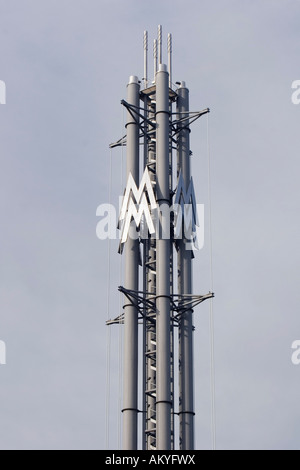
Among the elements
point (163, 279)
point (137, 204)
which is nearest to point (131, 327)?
point (163, 279)

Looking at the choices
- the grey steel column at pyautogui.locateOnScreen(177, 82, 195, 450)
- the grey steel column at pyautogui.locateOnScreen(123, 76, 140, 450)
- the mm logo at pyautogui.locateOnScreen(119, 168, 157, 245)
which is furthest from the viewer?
the mm logo at pyautogui.locateOnScreen(119, 168, 157, 245)

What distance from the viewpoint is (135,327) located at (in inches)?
3172

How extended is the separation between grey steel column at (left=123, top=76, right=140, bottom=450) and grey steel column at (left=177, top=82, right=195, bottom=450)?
305cm

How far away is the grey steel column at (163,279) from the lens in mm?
77312

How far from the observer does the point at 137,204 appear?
83312 mm

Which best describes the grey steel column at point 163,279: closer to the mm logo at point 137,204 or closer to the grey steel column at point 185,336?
the mm logo at point 137,204

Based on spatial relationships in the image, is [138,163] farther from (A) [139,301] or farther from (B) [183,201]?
(A) [139,301]

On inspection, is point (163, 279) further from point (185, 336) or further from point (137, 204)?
point (137, 204)

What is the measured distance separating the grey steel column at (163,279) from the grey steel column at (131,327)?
1.63 meters

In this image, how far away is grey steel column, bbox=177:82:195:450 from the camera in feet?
261

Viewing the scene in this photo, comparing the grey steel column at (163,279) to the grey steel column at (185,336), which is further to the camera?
the grey steel column at (185,336)

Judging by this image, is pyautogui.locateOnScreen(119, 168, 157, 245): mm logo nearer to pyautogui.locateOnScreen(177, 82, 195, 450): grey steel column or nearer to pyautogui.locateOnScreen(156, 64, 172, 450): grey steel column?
pyautogui.locateOnScreen(156, 64, 172, 450): grey steel column

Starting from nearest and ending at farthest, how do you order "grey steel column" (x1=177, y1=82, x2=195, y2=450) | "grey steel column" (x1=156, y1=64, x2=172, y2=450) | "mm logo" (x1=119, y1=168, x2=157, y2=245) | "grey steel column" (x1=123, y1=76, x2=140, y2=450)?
"grey steel column" (x1=156, y1=64, x2=172, y2=450) < "grey steel column" (x1=123, y1=76, x2=140, y2=450) < "grey steel column" (x1=177, y1=82, x2=195, y2=450) < "mm logo" (x1=119, y1=168, x2=157, y2=245)
